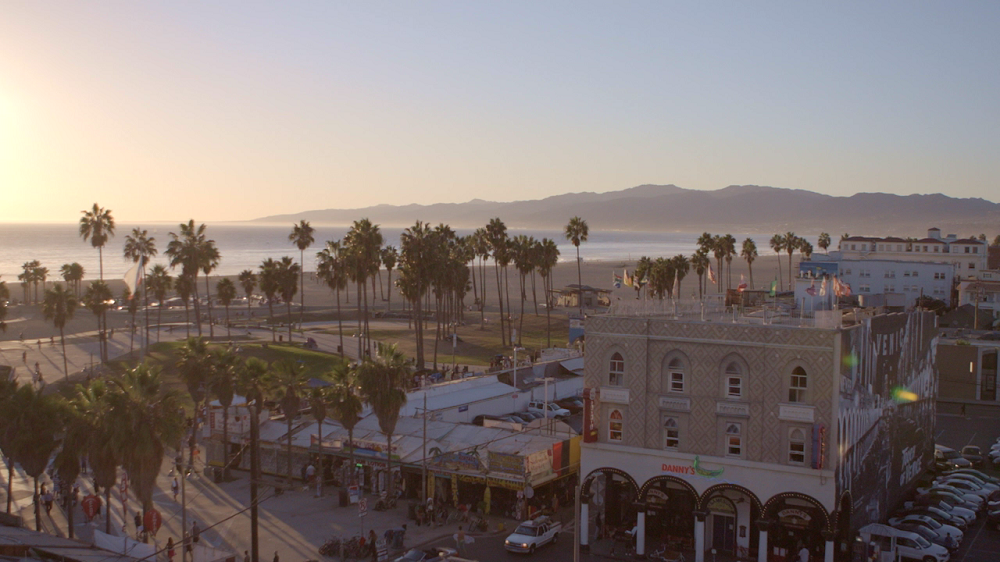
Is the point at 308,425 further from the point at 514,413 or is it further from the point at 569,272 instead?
the point at 569,272

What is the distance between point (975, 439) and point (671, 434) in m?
31.8

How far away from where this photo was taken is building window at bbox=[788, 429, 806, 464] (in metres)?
29.8

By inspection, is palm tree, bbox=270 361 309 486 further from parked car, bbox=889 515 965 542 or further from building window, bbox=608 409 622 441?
parked car, bbox=889 515 965 542

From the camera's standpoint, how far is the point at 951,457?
4778 cm

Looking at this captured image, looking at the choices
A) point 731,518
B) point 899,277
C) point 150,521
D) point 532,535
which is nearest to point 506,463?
point 532,535

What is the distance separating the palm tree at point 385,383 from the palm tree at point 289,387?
15.5 feet

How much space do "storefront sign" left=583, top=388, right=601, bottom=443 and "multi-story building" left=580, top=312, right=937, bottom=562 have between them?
0.06 metres

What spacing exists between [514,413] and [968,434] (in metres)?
29.8

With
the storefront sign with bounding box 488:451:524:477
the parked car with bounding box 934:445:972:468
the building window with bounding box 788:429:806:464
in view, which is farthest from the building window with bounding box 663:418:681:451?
the parked car with bounding box 934:445:972:468

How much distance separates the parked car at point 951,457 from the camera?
1834 inches

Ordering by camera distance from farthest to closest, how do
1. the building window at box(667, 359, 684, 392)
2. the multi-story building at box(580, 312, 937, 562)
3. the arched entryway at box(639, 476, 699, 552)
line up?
1. the arched entryway at box(639, 476, 699, 552)
2. the building window at box(667, 359, 684, 392)
3. the multi-story building at box(580, 312, 937, 562)

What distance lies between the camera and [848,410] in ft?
100.0

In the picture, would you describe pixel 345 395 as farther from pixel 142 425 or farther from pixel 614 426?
pixel 614 426

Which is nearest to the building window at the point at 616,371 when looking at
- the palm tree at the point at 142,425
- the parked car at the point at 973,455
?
the palm tree at the point at 142,425
